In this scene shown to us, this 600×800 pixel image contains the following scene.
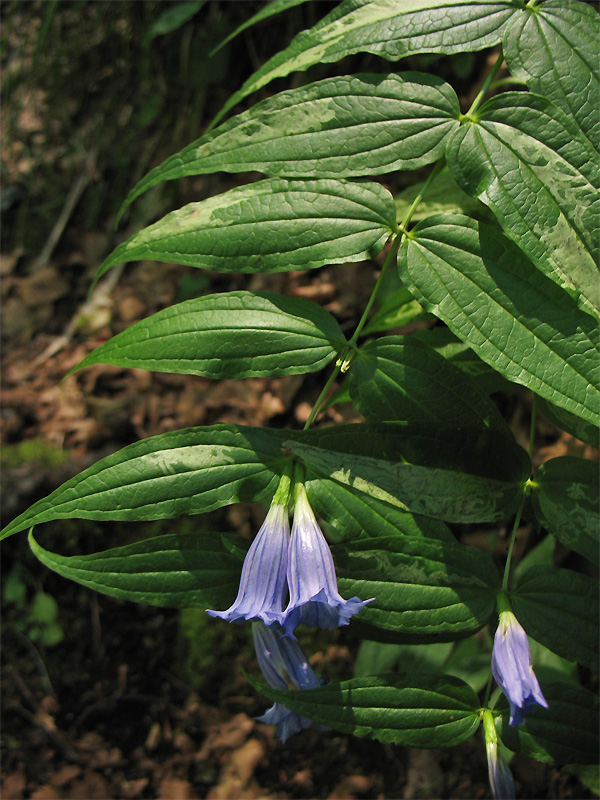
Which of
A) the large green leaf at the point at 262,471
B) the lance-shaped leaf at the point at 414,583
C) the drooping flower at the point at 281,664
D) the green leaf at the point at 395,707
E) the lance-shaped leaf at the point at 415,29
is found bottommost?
the green leaf at the point at 395,707

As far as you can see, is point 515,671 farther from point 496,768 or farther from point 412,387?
point 412,387

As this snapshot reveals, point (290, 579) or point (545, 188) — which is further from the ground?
point (545, 188)

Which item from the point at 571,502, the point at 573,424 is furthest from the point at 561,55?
the point at 571,502

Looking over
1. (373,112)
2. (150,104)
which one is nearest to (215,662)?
(373,112)

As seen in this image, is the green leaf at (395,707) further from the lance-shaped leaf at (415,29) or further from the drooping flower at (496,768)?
the lance-shaped leaf at (415,29)

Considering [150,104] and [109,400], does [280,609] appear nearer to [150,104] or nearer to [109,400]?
[109,400]

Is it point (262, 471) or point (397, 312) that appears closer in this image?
point (262, 471)

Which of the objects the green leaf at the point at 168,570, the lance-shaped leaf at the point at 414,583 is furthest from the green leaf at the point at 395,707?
the green leaf at the point at 168,570

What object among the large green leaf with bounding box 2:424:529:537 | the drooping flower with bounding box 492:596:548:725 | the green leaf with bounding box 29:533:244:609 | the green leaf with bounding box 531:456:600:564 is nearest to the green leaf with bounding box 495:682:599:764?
the drooping flower with bounding box 492:596:548:725
